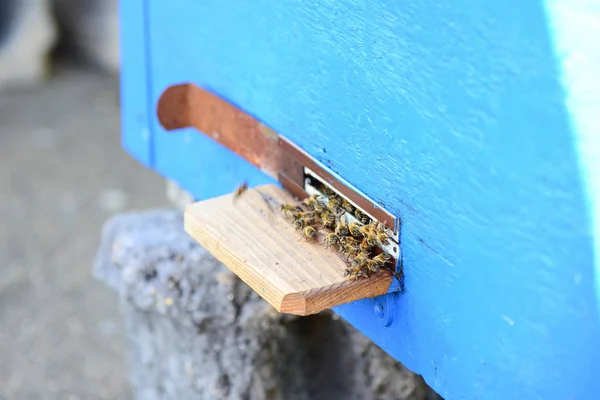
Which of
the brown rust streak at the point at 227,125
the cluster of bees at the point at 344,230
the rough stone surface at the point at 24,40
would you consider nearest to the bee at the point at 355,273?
the cluster of bees at the point at 344,230

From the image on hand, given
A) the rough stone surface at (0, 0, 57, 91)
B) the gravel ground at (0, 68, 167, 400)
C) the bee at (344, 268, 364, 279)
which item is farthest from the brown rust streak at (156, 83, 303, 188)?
the rough stone surface at (0, 0, 57, 91)

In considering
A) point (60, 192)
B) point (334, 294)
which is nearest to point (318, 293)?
point (334, 294)

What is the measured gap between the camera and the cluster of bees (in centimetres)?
111

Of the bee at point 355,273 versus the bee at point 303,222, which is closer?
the bee at point 355,273

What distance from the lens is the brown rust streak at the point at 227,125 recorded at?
4.39ft

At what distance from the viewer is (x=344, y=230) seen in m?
1.17

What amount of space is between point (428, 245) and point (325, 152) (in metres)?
0.24

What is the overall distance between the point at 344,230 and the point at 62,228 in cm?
279

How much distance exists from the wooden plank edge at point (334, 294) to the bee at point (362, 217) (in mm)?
80

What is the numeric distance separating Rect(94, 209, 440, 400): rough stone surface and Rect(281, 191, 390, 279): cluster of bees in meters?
0.48

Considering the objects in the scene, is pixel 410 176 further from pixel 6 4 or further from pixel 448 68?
pixel 6 4

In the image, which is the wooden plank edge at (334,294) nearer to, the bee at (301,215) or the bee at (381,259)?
the bee at (381,259)

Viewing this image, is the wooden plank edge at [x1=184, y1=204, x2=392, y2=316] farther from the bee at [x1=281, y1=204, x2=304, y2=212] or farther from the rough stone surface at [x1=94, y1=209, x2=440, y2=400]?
the rough stone surface at [x1=94, y1=209, x2=440, y2=400]

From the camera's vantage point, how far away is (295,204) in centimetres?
127
